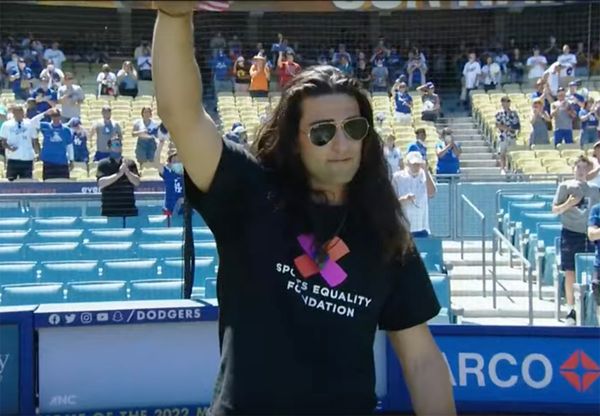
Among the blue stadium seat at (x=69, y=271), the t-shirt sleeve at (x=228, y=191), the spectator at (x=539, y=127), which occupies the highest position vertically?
the spectator at (x=539, y=127)

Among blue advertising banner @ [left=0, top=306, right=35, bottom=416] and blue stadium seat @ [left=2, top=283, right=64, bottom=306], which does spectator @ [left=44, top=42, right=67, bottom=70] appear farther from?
blue advertising banner @ [left=0, top=306, right=35, bottom=416]

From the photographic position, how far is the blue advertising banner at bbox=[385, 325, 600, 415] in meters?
5.86

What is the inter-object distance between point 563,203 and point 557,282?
2.47ft

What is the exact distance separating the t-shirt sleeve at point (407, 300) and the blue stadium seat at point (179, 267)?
17.7 feet

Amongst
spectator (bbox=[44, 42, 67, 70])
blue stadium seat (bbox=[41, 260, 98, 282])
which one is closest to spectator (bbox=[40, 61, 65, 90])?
spectator (bbox=[44, 42, 67, 70])

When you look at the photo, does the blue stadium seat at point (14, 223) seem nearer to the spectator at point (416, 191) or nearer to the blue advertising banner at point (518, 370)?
the spectator at point (416, 191)

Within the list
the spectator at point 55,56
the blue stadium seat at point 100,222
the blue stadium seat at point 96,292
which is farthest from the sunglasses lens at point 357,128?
the spectator at point 55,56

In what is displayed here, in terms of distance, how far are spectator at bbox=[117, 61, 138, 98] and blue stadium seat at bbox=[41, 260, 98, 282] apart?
14.4 feet

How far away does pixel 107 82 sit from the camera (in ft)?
42.2

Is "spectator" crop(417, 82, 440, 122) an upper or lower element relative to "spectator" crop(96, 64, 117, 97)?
lower

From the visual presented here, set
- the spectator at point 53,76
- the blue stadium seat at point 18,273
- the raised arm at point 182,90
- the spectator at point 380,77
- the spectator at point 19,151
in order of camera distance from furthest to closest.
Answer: the spectator at point 53,76 < the spectator at point 19,151 < the spectator at point 380,77 < the blue stadium seat at point 18,273 < the raised arm at point 182,90

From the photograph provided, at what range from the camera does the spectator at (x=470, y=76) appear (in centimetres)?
1227

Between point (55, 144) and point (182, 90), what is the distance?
1000cm

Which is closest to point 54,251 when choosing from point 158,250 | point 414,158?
point 158,250
